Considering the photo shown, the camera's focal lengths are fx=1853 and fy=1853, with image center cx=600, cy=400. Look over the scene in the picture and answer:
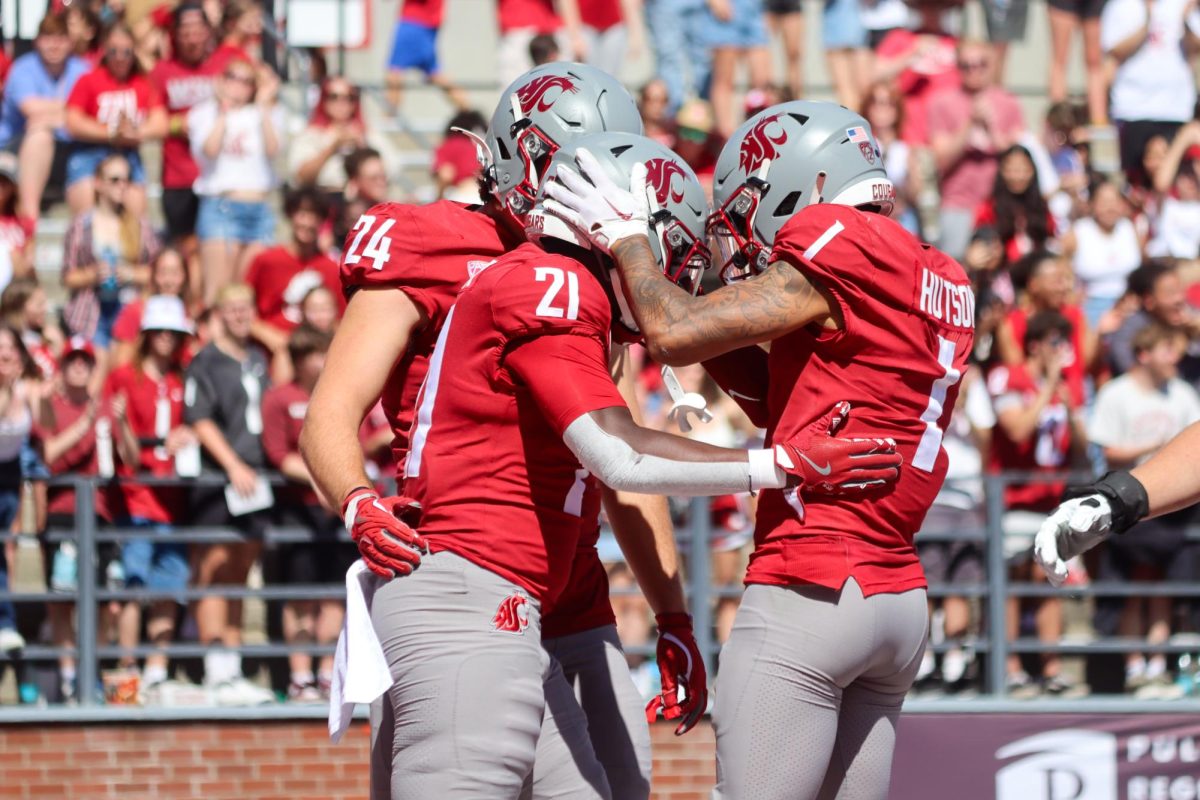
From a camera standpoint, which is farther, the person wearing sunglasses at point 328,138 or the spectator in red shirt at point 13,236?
the person wearing sunglasses at point 328,138

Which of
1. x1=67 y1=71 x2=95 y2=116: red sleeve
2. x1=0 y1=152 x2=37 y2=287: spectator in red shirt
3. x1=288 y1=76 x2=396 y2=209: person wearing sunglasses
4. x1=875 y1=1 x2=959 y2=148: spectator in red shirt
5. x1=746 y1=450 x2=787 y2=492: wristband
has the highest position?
x1=875 y1=1 x2=959 y2=148: spectator in red shirt

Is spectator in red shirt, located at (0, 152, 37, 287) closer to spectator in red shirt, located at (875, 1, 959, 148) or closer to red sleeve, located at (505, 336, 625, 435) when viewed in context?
spectator in red shirt, located at (875, 1, 959, 148)

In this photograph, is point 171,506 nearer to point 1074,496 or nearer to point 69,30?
point 69,30

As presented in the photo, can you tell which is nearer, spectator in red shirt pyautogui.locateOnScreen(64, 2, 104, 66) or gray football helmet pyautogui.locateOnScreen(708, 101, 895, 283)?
gray football helmet pyautogui.locateOnScreen(708, 101, 895, 283)

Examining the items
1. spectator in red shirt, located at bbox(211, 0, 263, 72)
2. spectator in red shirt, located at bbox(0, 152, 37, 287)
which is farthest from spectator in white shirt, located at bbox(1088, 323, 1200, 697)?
spectator in red shirt, located at bbox(0, 152, 37, 287)

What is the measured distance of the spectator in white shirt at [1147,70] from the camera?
11.3 metres

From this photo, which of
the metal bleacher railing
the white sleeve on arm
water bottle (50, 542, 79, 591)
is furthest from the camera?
water bottle (50, 542, 79, 591)

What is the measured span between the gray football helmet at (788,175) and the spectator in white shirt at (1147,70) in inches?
290

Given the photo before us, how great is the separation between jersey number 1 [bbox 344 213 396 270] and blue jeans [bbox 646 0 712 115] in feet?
24.3

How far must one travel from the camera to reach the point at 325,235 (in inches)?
383

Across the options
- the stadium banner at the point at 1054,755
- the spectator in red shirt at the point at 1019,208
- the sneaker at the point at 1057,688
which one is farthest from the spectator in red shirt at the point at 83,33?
the sneaker at the point at 1057,688

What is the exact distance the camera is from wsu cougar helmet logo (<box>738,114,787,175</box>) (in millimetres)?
4234

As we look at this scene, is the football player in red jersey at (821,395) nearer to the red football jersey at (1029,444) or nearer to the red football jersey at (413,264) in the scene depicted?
the red football jersey at (413,264)

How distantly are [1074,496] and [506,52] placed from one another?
8067mm
